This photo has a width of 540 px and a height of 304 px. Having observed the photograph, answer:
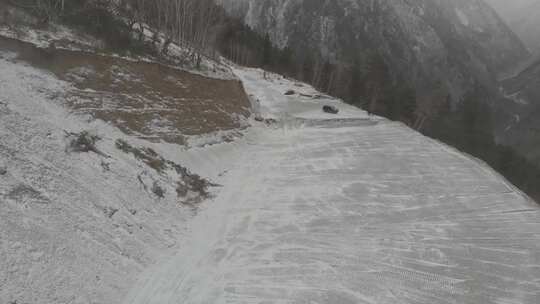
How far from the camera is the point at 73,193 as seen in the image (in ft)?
29.7

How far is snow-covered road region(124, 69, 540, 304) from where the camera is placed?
8.98 metres

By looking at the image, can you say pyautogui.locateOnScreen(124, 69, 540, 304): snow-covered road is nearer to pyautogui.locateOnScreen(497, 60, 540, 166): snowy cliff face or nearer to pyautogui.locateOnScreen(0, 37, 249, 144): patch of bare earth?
pyautogui.locateOnScreen(0, 37, 249, 144): patch of bare earth

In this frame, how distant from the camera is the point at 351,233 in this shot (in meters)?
11.8

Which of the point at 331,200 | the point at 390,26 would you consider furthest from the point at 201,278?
the point at 390,26

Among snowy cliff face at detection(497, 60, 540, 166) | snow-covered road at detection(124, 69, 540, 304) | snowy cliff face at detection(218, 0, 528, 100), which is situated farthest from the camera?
snowy cliff face at detection(218, 0, 528, 100)

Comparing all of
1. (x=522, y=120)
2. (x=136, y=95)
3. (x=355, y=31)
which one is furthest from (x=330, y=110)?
(x=522, y=120)

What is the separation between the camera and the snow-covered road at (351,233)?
898 cm

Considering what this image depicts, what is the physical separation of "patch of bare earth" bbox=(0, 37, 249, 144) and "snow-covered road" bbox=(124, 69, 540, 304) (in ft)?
7.02

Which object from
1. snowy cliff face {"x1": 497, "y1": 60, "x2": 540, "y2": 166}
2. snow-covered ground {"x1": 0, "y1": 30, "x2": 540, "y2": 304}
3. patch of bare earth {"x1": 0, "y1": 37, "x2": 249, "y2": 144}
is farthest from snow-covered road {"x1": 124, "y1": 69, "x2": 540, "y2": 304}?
snowy cliff face {"x1": 497, "y1": 60, "x2": 540, "y2": 166}

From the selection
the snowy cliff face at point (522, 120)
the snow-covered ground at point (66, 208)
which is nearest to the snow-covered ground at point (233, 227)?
the snow-covered ground at point (66, 208)

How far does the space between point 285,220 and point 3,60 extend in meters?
12.6

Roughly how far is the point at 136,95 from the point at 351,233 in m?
12.0

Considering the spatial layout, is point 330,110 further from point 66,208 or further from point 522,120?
point 522,120

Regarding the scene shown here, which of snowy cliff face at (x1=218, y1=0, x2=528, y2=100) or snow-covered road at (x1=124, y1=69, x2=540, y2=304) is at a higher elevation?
snowy cliff face at (x1=218, y1=0, x2=528, y2=100)
